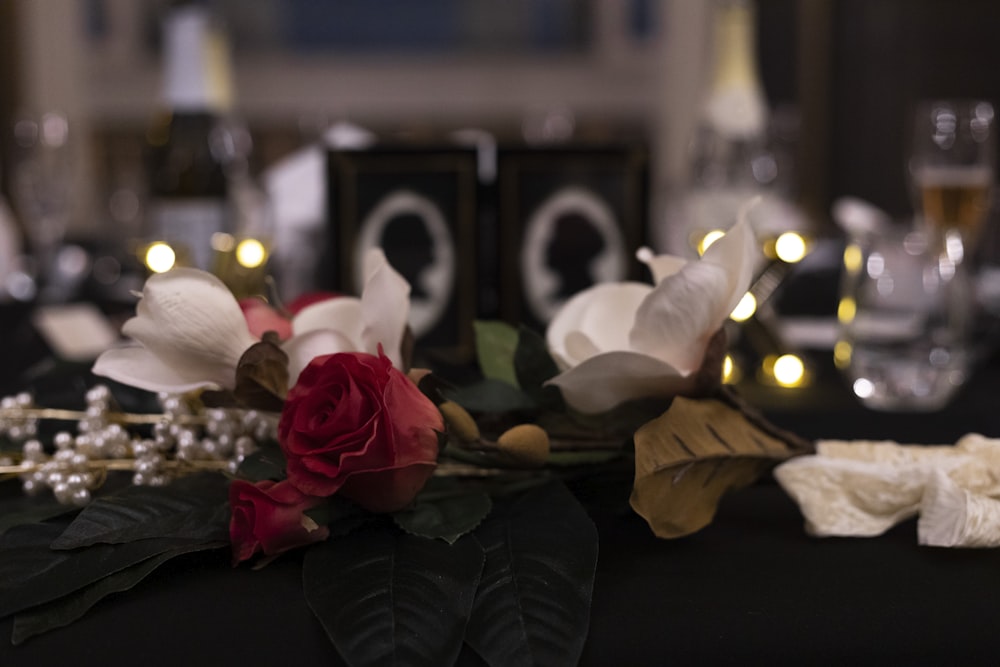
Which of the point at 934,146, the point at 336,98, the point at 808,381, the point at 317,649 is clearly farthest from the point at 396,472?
the point at 336,98

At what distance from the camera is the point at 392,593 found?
0.40m

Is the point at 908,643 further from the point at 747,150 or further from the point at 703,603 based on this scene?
the point at 747,150

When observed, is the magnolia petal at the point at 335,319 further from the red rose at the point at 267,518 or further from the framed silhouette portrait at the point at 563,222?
the framed silhouette portrait at the point at 563,222

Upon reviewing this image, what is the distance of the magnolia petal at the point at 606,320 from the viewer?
51 cm

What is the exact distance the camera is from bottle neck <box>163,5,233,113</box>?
164 cm

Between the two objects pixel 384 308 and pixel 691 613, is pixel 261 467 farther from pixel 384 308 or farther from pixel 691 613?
pixel 691 613

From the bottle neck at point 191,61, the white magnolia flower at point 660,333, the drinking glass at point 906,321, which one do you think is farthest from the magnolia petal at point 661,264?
the bottle neck at point 191,61

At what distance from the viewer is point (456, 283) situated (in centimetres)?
114

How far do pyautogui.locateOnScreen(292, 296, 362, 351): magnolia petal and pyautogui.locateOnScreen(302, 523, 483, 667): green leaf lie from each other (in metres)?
0.11

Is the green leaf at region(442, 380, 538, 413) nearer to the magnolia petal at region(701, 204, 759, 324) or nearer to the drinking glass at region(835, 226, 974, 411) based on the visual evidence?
the magnolia petal at region(701, 204, 759, 324)

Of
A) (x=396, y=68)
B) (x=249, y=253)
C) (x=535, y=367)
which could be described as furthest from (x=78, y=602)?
(x=396, y=68)

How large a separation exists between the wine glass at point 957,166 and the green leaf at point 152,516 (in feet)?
2.56

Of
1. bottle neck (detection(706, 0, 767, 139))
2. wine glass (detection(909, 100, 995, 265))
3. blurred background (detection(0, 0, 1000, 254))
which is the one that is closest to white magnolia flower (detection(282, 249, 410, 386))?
wine glass (detection(909, 100, 995, 265))

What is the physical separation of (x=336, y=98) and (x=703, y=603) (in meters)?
4.10
